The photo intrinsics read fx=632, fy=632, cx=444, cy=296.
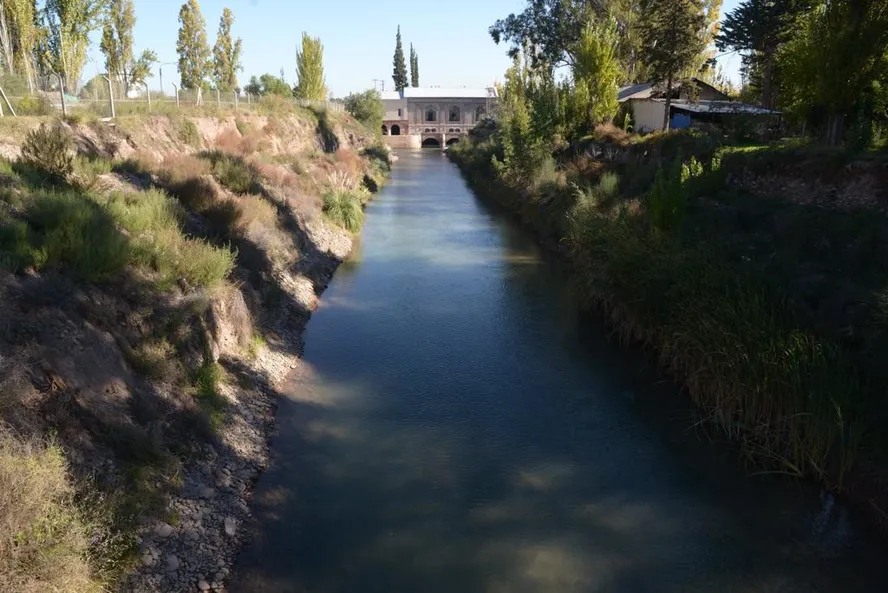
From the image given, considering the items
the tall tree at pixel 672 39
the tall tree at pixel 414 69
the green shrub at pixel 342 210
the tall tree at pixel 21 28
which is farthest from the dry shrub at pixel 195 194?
the tall tree at pixel 414 69

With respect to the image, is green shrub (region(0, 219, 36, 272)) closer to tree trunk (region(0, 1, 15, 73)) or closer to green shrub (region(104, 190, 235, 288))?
green shrub (region(104, 190, 235, 288))

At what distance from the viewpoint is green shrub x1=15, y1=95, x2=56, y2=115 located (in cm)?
1947

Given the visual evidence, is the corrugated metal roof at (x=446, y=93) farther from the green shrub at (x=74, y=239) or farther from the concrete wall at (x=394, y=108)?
the green shrub at (x=74, y=239)

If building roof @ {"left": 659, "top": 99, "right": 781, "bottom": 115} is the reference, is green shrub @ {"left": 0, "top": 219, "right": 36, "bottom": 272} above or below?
below

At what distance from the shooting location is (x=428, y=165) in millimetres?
69312

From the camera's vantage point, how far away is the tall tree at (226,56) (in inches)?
2645

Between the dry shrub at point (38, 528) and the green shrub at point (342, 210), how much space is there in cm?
2124

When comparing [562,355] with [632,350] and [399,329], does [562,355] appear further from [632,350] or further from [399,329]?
[399,329]

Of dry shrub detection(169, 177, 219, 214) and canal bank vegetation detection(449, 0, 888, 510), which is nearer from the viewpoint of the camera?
canal bank vegetation detection(449, 0, 888, 510)

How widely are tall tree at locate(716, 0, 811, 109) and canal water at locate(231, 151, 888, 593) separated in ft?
86.8

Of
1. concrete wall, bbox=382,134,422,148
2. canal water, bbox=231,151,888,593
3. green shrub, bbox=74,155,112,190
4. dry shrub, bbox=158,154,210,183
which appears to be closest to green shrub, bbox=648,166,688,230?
canal water, bbox=231,151,888,593

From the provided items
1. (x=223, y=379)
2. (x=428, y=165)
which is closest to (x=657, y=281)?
(x=223, y=379)

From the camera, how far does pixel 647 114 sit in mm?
37812

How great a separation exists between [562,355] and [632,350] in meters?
1.82
